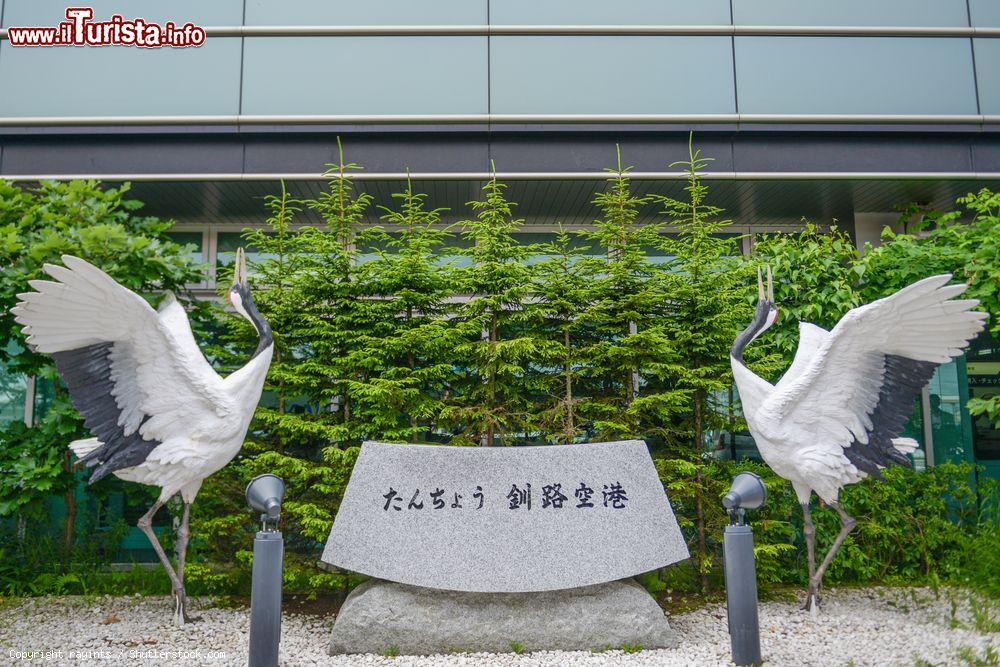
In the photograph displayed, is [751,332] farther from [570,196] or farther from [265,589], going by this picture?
[265,589]

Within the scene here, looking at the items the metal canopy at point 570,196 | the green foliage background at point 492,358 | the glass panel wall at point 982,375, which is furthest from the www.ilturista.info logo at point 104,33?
the glass panel wall at point 982,375

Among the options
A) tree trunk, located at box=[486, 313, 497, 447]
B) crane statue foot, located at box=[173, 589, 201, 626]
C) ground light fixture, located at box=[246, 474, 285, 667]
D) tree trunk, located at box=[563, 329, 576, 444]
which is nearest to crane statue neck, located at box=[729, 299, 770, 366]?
tree trunk, located at box=[563, 329, 576, 444]

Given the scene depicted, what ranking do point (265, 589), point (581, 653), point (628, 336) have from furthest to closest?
point (628, 336) → point (581, 653) → point (265, 589)

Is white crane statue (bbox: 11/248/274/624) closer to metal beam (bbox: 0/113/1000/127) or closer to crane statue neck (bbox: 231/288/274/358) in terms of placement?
crane statue neck (bbox: 231/288/274/358)

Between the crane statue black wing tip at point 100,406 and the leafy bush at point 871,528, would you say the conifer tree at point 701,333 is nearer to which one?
the leafy bush at point 871,528

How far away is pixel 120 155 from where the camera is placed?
633 centimetres

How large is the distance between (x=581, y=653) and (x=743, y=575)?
1.11 meters

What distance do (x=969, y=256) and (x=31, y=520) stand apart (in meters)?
8.55

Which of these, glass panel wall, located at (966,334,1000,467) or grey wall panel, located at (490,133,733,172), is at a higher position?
grey wall panel, located at (490,133,733,172)

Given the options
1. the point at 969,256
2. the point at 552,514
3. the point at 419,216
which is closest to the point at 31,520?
the point at 419,216

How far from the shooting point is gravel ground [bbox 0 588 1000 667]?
373 centimetres

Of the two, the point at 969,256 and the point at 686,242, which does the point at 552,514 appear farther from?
the point at 969,256

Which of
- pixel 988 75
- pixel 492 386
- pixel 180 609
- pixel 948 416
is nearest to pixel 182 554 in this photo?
pixel 180 609

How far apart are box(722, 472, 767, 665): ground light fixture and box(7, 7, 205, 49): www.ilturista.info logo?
656 centimetres
